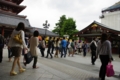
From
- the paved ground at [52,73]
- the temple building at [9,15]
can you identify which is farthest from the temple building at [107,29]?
the paved ground at [52,73]

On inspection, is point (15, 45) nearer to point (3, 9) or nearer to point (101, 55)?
point (101, 55)

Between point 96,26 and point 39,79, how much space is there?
19.6 meters

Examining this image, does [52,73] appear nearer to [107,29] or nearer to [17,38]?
[17,38]

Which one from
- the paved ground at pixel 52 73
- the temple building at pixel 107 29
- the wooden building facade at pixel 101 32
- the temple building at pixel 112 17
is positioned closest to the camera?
the paved ground at pixel 52 73

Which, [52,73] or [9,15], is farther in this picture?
[9,15]

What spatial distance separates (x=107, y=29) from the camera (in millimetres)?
20531

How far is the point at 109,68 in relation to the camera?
5.03 m

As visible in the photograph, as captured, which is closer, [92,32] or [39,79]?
[39,79]

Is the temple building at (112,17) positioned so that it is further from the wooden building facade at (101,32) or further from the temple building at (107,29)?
the wooden building facade at (101,32)

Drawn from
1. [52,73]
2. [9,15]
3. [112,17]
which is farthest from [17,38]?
[112,17]

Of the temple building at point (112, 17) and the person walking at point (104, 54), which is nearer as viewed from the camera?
the person walking at point (104, 54)

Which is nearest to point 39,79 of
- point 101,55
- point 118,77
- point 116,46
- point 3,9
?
point 101,55

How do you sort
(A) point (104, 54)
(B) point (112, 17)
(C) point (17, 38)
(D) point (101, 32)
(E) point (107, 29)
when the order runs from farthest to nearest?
(B) point (112, 17) → (D) point (101, 32) → (E) point (107, 29) → (A) point (104, 54) → (C) point (17, 38)

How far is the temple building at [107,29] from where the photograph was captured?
2088cm
